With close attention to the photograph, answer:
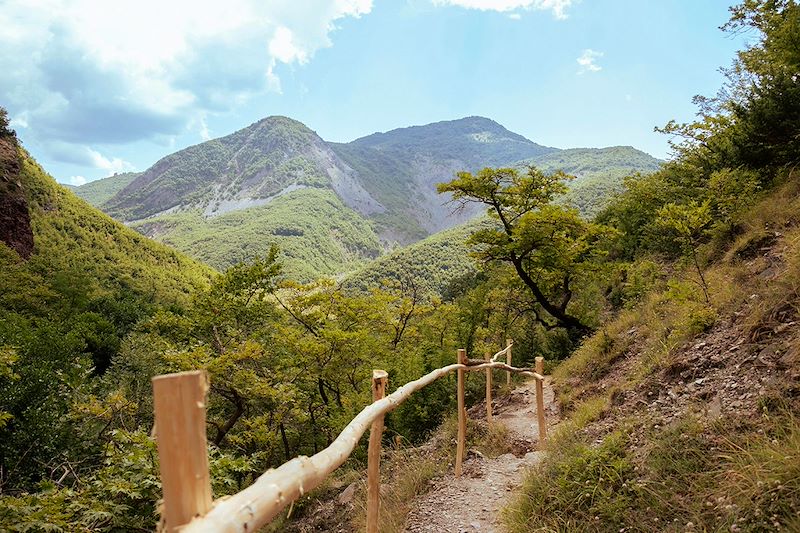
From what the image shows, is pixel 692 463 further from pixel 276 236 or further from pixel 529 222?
pixel 276 236

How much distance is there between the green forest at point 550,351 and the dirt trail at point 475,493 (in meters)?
0.66

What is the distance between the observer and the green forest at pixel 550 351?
313 cm

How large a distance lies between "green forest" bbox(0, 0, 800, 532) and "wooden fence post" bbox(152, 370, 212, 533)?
2.73 m

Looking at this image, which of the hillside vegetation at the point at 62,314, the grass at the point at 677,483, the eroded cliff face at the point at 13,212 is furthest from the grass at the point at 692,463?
the eroded cliff face at the point at 13,212

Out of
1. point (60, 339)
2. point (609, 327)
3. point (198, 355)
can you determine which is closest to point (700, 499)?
point (609, 327)

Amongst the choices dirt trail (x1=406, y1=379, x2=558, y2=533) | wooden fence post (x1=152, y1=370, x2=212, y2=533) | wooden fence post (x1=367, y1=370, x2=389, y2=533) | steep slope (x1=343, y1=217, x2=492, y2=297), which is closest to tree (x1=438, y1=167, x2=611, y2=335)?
dirt trail (x1=406, y1=379, x2=558, y2=533)

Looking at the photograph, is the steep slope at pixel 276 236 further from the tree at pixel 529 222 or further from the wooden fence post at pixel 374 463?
the wooden fence post at pixel 374 463

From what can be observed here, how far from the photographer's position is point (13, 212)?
1432 inches

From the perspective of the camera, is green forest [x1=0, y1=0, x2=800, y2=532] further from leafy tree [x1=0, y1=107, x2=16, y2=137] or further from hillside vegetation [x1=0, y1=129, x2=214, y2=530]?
leafy tree [x1=0, y1=107, x2=16, y2=137]

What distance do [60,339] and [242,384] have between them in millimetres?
15479

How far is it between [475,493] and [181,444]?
450 cm

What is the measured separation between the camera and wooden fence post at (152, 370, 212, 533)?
3.52 ft

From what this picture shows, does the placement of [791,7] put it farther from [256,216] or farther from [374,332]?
[256,216]

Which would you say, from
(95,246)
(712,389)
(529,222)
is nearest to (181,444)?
(712,389)
